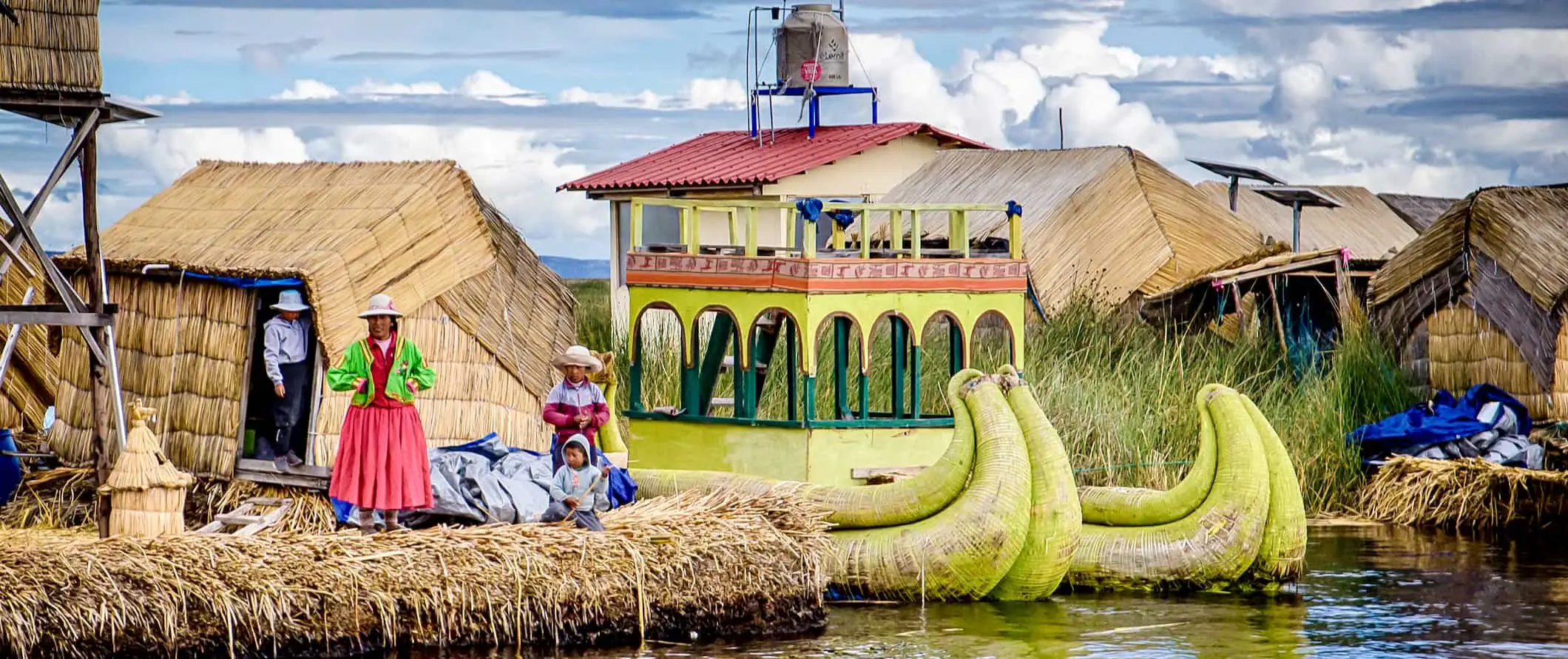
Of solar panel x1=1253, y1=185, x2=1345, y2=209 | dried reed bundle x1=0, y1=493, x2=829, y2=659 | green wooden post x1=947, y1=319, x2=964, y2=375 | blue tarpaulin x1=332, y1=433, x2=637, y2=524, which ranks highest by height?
solar panel x1=1253, y1=185, x2=1345, y2=209

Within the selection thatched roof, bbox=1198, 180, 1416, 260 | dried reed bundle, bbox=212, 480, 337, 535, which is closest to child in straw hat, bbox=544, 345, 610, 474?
dried reed bundle, bbox=212, 480, 337, 535

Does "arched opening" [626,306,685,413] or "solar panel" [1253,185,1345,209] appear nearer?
"arched opening" [626,306,685,413]

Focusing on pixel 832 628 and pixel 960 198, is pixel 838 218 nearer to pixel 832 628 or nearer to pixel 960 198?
pixel 832 628

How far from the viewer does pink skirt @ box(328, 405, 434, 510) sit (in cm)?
1198

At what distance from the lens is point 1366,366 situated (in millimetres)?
19734

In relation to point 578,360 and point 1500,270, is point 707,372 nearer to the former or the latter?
point 578,360

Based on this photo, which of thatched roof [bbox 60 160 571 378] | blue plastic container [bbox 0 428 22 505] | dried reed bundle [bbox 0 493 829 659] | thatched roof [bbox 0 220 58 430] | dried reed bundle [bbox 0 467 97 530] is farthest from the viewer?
thatched roof [bbox 0 220 58 430]

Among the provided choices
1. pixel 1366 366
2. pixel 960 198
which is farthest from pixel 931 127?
pixel 1366 366

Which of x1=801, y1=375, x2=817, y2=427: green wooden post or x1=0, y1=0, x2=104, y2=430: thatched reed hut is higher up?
x1=0, y1=0, x2=104, y2=430: thatched reed hut

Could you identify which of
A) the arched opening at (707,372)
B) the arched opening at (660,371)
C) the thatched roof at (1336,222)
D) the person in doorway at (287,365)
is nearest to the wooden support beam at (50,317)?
the person in doorway at (287,365)

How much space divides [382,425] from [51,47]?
9.53ft

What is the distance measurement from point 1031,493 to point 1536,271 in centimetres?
774

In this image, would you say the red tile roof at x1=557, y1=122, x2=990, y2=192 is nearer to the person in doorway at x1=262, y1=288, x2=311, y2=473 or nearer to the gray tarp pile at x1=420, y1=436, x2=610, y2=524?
the person in doorway at x1=262, y1=288, x2=311, y2=473

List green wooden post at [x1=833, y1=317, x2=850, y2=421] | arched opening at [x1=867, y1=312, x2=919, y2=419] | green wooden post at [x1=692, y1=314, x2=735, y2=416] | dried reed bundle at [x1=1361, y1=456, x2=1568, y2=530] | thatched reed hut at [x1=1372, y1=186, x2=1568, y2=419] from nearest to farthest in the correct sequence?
green wooden post at [x1=833, y1=317, x2=850, y2=421], arched opening at [x1=867, y1=312, x2=919, y2=419], green wooden post at [x1=692, y1=314, x2=735, y2=416], dried reed bundle at [x1=1361, y1=456, x2=1568, y2=530], thatched reed hut at [x1=1372, y1=186, x2=1568, y2=419]
